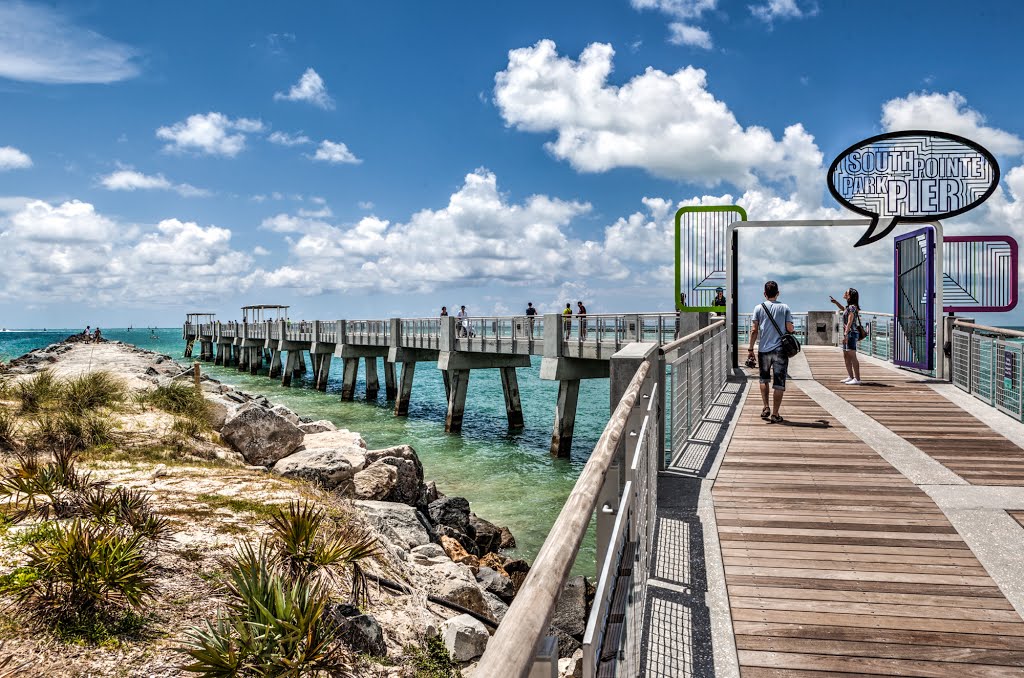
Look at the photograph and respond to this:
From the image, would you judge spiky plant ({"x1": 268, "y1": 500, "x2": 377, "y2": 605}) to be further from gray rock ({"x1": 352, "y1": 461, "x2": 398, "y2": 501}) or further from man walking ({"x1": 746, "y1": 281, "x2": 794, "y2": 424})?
man walking ({"x1": 746, "y1": 281, "x2": 794, "y2": 424})

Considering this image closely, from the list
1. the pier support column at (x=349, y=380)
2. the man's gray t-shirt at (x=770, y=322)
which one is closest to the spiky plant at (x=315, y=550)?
the man's gray t-shirt at (x=770, y=322)

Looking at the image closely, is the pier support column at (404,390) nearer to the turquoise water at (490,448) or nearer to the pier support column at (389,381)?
the turquoise water at (490,448)

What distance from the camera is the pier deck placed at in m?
3.49

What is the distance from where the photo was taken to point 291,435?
12297 millimetres

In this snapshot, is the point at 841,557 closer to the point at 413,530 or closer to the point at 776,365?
the point at 776,365

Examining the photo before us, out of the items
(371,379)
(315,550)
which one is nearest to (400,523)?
(315,550)

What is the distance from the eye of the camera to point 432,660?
5477mm

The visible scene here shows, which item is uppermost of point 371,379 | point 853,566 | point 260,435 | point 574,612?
point 853,566

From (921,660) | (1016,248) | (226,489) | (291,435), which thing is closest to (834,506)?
(921,660)

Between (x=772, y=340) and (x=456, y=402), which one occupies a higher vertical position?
(x=772, y=340)

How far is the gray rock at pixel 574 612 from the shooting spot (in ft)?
23.0

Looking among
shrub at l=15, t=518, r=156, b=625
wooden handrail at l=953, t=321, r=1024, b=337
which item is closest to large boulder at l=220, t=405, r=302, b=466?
shrub at l=15, t=518, r=156, b=625

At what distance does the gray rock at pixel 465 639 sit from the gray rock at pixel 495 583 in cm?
270

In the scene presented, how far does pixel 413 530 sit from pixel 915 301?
38.9 feet
